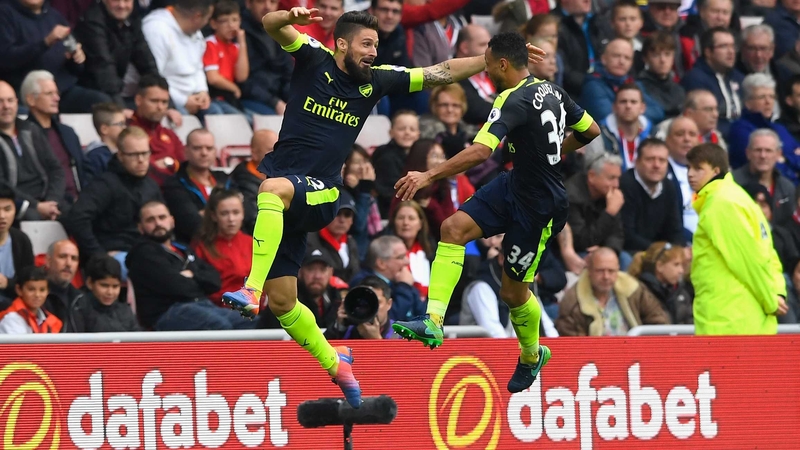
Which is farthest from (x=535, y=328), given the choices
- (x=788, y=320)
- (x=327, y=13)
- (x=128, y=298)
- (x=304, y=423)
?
(x=327, y=13)

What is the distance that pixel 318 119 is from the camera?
10.0 metres

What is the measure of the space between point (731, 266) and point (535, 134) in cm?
283

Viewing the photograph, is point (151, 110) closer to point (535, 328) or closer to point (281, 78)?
point (281, 78)

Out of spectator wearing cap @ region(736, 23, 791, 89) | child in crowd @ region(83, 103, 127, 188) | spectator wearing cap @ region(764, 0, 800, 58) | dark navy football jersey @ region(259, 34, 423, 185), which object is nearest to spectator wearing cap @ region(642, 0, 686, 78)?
spectator wearing cap @ region(736, 23, 791, 89)

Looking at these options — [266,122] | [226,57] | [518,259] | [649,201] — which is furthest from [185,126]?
[518,259]

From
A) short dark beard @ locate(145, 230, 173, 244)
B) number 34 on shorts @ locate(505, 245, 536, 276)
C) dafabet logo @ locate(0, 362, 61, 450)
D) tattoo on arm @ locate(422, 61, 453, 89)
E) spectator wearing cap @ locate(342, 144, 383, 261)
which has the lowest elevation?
dafabet logo @ locate(0, 362, 61, 450)

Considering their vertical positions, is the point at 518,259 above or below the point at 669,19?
below

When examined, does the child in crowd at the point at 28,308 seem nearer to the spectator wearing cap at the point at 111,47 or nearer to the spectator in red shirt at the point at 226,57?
the spectator wearing cap at the point at 111,47

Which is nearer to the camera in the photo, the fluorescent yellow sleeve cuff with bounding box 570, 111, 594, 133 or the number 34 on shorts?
the number 34 on shorts

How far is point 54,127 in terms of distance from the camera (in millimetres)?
13430

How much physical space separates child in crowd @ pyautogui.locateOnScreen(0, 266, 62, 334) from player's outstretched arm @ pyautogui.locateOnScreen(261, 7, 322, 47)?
3.13 metres

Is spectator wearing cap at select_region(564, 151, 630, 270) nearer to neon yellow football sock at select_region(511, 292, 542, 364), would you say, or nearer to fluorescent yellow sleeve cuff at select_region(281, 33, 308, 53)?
neon yellow football sock at select_region(511, 292, 542, 364)

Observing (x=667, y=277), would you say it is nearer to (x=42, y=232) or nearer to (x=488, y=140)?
(x=488, y=140)

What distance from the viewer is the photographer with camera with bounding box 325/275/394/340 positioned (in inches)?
423
